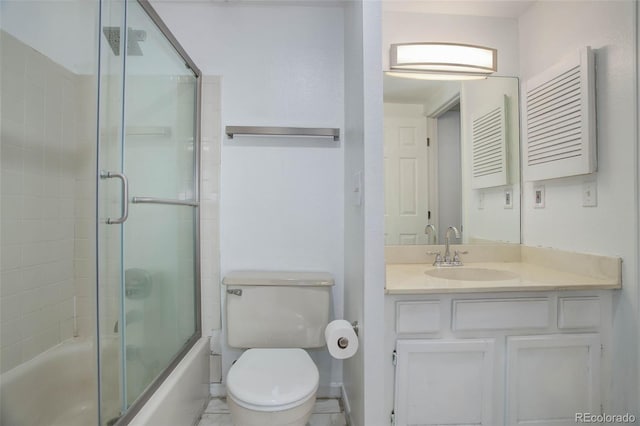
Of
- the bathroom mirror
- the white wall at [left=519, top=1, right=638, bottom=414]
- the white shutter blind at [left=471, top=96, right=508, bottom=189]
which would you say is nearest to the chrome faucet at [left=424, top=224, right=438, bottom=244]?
the bathroom mirror

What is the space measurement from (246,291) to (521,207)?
1666mm

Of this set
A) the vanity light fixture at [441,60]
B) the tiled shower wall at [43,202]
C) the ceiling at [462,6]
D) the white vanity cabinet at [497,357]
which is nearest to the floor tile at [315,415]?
the white vanity cabinet at [497,357]

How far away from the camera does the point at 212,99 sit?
185 centimetres

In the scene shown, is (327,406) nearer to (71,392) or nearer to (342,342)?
(342,342)

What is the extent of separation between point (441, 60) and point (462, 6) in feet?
1.17

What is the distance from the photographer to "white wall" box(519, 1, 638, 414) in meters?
1.30

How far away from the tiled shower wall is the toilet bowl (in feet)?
2.04

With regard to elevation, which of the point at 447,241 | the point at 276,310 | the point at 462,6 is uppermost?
the point at 462,6

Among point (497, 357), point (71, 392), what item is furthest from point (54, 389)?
point (497, 357)

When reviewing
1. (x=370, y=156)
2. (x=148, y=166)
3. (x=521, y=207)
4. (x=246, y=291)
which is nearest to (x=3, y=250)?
(x=148, y=166)

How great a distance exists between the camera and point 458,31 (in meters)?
1.87

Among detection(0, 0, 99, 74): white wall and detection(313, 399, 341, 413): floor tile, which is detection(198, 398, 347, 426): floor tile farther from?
detection(0, 0, 99, 74): white wall

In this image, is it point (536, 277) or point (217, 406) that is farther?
point (217, 406)

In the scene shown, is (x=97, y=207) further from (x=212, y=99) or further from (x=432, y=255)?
(x=432, y=255)
